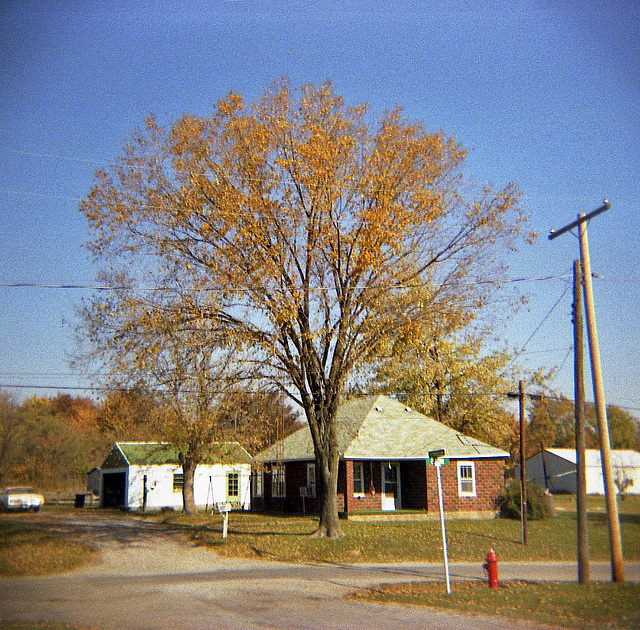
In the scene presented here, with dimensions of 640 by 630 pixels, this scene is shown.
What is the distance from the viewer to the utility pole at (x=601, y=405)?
1451cm

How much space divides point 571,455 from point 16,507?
33.9 meters

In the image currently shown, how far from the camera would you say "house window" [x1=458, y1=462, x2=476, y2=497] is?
33.9 m

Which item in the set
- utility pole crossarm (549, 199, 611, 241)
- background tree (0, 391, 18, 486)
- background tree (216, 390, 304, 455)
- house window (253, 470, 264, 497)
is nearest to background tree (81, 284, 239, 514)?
background tree (216, 390, 304, 455)

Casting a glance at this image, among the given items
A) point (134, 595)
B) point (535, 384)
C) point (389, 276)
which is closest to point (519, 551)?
point (389, 276)

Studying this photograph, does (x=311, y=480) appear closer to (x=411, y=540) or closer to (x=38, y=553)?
(x=411, y=540)

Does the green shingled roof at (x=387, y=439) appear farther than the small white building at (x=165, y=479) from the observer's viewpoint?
No

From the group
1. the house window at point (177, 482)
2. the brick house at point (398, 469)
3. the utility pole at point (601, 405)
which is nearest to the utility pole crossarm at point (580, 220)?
the utility pole at point (601, 405)

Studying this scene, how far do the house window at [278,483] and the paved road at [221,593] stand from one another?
16157mm

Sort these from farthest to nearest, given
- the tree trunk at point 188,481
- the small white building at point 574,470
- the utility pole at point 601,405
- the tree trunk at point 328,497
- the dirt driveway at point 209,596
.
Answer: the tree trunk at point 188,481, the small white building at point 574,470, the tree trunk at point 328,497, the utility pole at point 601,405, the dirt driveway at point 209,596

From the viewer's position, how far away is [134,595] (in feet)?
44.7

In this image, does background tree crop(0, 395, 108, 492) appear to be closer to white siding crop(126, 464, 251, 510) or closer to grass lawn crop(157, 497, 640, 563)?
white siding crop(126, 464, 251, 510)

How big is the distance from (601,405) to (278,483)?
2627 cm

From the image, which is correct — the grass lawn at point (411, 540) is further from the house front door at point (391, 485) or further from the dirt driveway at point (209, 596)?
the house front door at point (391, 485)

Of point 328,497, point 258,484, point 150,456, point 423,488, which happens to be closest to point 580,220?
point 328,497
